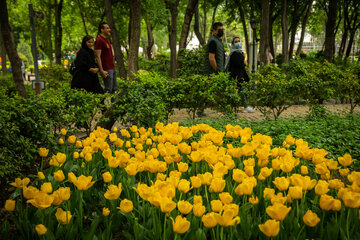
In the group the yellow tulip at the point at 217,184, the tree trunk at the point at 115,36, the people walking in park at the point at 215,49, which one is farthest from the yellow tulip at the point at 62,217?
the tree trunk at the point at 115,36

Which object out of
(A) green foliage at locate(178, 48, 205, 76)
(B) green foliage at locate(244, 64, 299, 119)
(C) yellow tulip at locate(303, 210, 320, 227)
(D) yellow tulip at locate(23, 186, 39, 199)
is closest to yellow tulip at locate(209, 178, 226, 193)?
(C) yellow tulip at locate(303, 210, 320, 227)

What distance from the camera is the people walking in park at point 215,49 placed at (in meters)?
7.95

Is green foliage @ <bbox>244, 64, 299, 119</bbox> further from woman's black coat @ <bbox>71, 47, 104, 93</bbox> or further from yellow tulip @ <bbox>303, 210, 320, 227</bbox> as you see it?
yellow tulip @ <bbox>303, 210, 320, 227</bbox>

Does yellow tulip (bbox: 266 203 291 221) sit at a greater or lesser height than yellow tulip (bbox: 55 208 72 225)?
greater

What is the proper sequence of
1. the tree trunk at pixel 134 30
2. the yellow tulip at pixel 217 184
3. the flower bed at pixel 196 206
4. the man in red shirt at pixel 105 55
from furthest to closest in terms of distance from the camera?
the tree trunk at pixel 134 30, the man in red shirt at pixel 105 55, the yellow tulip at pixel 217 184, the flower bed at pixel 196 206

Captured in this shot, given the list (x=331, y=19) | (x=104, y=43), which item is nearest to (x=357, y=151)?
(x=104, y=43)

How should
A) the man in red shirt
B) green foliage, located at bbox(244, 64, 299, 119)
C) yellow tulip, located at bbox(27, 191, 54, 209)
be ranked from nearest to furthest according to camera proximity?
yellow tulip, located at bbox(27, 191, 54, 209) → the man in red shirt → green foliage, located at bbox(244, 64, 299, 119)

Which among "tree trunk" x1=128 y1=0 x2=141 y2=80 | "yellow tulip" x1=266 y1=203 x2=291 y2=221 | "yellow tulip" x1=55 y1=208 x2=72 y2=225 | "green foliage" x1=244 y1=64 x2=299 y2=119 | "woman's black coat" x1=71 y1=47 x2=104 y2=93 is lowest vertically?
"yellow tulip" x1=55 y1=208 x2=72 y2=225

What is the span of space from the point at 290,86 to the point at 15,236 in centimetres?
698

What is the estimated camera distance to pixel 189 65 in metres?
12.8

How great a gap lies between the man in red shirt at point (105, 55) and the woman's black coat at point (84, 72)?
49cm

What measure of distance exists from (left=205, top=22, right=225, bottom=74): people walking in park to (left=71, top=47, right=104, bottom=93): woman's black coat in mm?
2814

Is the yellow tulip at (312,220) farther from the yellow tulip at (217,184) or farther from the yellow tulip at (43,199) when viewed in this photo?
the yellow tulip at (43,199)

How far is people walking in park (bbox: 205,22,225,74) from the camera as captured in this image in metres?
7.95
